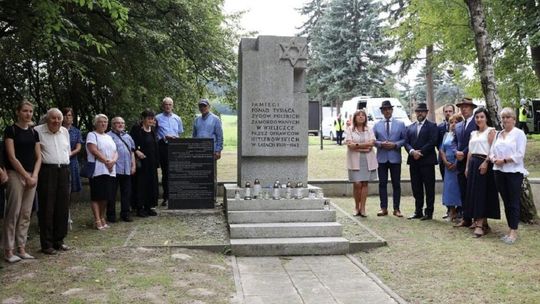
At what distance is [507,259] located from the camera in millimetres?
6527

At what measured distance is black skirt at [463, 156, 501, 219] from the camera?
7.80m

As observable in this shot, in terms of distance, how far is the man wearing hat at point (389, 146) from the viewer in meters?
9.50

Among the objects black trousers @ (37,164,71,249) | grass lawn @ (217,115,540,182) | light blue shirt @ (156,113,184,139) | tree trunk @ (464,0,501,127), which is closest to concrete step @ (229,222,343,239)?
black trousers @ (37,164,71,249)

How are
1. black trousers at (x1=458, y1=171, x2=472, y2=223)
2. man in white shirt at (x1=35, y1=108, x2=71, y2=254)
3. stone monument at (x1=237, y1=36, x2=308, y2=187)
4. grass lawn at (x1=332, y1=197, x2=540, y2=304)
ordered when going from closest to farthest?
grass lawn at (x1=332, y1=197, x2=540, y2=304) < man in white shirt at (x1=35, y1=108, x2=71, y2=254) < black trousers at (x1=458, y1=171, x2=472, y2=223) < stone monument at (x1=237, y1=36, x2=308, y2=187)

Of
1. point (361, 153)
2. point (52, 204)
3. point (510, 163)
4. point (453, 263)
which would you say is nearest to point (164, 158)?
point (52, 204)

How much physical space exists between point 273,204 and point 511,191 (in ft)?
10.9

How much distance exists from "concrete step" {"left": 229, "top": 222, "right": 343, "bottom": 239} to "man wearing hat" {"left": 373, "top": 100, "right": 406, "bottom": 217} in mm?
2470

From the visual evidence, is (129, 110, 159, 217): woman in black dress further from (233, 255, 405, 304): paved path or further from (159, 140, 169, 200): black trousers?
(233, 255, 405, 304): paved path

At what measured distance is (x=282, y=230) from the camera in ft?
24.3

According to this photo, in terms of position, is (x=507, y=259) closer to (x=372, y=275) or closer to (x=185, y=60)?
(x=372, y=275)

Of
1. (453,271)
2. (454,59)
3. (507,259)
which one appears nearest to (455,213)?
(507,259)

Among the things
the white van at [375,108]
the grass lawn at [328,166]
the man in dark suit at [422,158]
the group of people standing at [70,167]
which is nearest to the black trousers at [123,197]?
the group of people standing at [70,167]

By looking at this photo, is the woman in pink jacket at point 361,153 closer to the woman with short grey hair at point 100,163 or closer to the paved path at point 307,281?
the paved path at point 307,281

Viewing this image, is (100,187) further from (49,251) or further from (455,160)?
(455,160)
